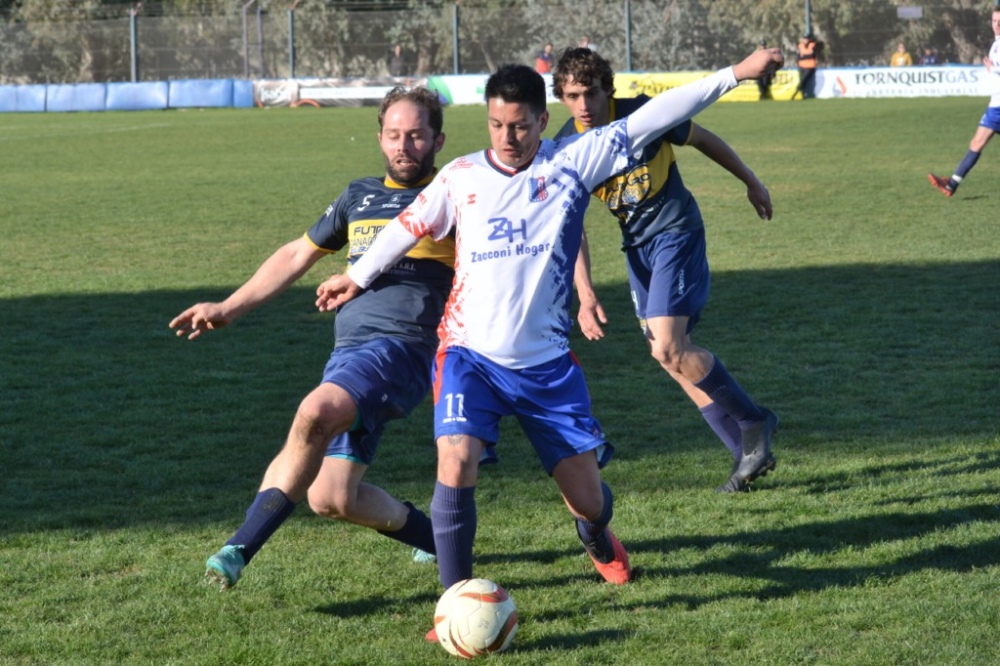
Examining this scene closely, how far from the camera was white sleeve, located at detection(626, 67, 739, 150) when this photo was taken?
4281 mm

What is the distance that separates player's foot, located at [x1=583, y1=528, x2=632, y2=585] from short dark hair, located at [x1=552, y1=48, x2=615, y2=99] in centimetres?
191

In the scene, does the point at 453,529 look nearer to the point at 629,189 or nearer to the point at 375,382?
the point at 375,382

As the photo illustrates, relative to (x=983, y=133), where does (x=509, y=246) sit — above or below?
below

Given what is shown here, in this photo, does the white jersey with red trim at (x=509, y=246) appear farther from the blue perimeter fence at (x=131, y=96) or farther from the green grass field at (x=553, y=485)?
the blue perimeter fence at (x=131, y=96)

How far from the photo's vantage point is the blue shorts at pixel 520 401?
399 cm

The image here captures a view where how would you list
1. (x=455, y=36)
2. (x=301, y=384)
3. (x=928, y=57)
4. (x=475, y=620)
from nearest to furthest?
(x=475, y=620), (x=301, y=384), (x=928, y=57), (x=455, y=36)

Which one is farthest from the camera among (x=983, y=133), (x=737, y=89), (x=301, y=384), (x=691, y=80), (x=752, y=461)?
(x=737, y=89)

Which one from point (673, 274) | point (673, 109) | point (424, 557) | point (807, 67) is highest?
point (807, 67)

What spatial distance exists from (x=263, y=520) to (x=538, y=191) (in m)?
1.40

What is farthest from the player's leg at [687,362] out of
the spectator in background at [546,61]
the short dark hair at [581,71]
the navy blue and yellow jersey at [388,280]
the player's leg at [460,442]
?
the spectator in background at [546,61]

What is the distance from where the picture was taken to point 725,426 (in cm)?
575

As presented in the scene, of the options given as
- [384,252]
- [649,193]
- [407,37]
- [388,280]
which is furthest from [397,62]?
[384,252]

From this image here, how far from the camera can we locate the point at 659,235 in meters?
5.67

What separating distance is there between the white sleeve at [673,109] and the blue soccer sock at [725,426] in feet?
5.99
